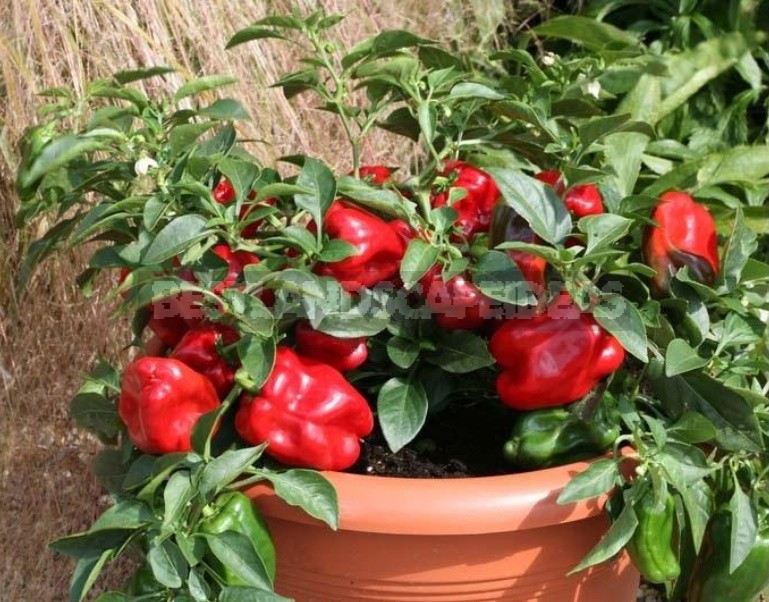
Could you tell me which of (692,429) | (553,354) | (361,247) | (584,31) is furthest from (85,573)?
(584,31)

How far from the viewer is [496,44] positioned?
8.68 ft

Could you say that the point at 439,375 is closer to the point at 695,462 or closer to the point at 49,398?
the point at 695,462

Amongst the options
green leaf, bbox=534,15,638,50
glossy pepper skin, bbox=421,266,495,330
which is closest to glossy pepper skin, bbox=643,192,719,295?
glossy pepper skin, bbox=421,266,495,330

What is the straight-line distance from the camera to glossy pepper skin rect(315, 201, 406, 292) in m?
1.27

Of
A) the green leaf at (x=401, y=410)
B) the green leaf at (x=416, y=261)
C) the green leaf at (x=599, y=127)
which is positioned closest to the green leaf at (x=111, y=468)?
the green leaf at (x=401, y=410)

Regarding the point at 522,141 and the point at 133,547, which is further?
the point at 522,141

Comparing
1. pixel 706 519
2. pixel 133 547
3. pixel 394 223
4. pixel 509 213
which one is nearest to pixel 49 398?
pixel 133 547

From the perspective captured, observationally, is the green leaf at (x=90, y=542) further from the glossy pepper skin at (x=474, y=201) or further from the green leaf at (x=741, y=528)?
the green leaf at (x=741, y=528)

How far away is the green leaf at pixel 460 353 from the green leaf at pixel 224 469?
248 mm

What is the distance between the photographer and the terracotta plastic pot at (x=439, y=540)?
1195 mm

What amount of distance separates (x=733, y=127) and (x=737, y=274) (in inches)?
46.4

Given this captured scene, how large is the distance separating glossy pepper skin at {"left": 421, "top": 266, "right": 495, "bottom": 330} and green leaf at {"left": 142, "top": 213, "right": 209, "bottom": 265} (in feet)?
0.90

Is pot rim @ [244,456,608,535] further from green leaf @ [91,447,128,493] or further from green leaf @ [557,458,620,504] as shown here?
green leaf @ [91,447,128,493]

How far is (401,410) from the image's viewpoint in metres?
1.28
